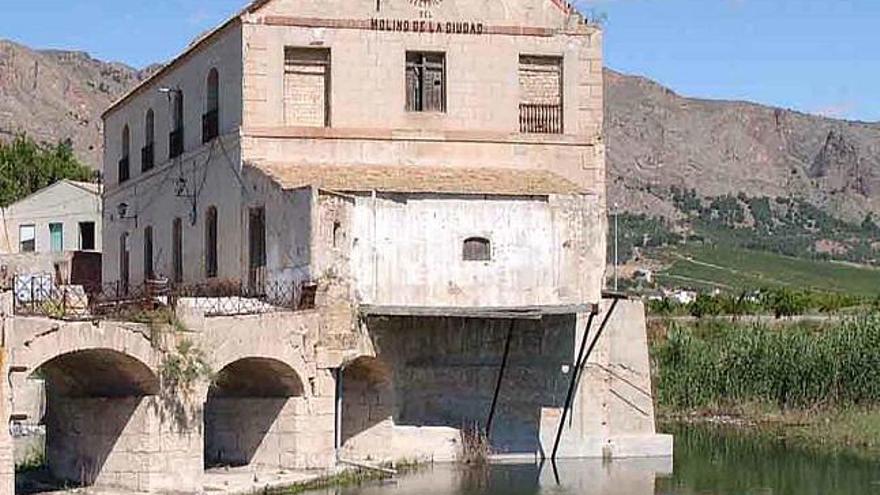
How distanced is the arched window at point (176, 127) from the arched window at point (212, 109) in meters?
2.43

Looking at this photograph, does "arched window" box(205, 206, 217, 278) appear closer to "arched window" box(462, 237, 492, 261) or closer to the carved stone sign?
the carved stone sign

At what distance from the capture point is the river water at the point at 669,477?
2756cm

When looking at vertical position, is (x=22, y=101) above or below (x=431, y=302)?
above

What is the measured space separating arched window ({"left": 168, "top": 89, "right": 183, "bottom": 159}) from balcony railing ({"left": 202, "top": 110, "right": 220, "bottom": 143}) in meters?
2.42

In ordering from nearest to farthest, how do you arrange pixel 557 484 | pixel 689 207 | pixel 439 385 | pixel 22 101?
pixel 557 484 → pixel 439 385 → pixel 22 101 → pixel 689 207

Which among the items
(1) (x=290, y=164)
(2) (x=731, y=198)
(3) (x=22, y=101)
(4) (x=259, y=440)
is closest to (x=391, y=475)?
(4) (x=259, y=440)

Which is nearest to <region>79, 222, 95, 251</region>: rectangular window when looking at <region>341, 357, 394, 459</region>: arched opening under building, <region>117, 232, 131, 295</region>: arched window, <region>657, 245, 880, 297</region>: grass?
<region>117, 232, 131, 295</region>: arched window

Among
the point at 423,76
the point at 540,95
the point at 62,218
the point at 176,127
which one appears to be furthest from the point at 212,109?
the point at 62,218

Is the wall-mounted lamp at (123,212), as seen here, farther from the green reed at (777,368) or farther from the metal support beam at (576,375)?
the metal support beam at (576,375)

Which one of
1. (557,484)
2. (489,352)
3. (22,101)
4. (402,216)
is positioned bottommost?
(557,484)

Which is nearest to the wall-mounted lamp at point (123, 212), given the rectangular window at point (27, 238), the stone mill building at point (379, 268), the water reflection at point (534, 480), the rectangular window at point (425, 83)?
the stone mill building at point (379, 268)

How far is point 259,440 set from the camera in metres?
28.9

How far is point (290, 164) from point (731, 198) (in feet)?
404

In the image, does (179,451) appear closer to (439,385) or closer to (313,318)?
(313,318)
